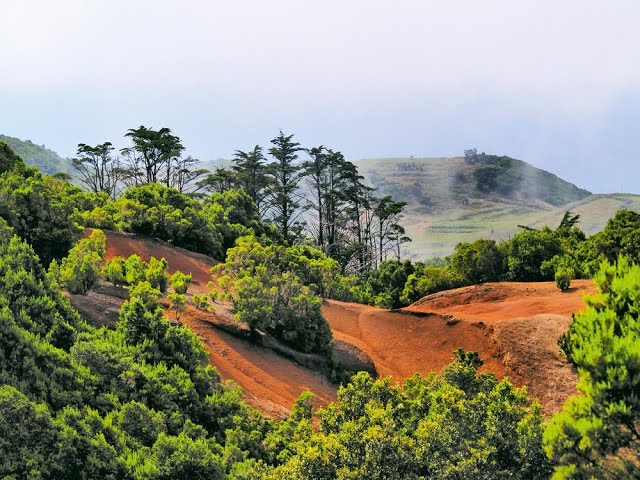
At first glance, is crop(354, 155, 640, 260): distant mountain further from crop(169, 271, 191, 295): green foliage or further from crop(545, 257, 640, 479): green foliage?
crop(545, 257, 640, 479): green foliage

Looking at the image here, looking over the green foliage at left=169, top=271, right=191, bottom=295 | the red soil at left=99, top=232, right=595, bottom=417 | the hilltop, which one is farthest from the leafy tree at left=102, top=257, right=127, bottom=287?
the hilltop

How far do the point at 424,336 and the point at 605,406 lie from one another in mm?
21393

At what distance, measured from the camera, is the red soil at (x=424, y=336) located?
1870 cm

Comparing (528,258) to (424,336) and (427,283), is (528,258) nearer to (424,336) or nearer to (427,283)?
(427,283)

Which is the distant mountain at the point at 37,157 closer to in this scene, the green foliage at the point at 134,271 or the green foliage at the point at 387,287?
the green foliage at the point at 387,287

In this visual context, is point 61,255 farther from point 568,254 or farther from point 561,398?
point 568,254

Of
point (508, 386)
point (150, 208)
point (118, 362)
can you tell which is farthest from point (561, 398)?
point (150, 208)

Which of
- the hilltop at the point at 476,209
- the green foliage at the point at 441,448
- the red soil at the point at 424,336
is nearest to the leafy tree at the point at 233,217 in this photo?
the red soil at the point at 424,336

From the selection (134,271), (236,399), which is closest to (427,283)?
(134,271)

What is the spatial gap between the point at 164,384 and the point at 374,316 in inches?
743

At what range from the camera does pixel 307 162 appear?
5834 cm

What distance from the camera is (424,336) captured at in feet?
89.8

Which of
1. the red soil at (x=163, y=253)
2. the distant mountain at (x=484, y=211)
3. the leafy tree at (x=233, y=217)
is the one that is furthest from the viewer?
the distant mountain at (x=484, y=211)

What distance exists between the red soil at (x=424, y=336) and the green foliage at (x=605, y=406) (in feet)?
33.4
